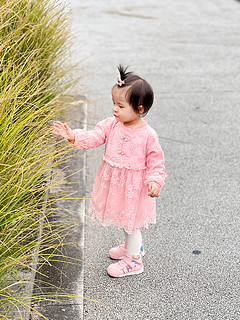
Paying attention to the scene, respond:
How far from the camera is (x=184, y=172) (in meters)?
4.52

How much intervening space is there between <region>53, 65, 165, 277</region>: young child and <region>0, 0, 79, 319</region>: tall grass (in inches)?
9.3

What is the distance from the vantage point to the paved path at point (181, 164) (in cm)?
299

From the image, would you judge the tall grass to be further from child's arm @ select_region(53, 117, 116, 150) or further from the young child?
the young child

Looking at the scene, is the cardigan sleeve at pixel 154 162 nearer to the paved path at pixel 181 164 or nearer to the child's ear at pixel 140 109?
the child's ear at pixel 140 109

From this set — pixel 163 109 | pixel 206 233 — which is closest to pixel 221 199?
pixel 206 233

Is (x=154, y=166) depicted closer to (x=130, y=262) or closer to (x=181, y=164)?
(x=130, y=262)

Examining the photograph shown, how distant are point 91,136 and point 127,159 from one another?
246mm

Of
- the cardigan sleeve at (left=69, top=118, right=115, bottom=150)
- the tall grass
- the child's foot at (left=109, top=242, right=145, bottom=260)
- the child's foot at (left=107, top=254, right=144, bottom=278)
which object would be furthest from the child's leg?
the cardigan sleeve at (left=69, top=118, right=115, bottom=150)

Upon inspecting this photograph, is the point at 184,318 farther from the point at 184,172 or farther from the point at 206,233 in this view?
the point at 184,172

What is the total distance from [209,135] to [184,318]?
273 centimetres

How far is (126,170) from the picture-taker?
298 cm

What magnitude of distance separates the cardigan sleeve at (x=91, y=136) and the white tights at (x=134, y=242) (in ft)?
1.92

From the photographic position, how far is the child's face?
2830 mm

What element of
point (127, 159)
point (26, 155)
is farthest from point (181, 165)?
point (26, 155)
